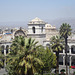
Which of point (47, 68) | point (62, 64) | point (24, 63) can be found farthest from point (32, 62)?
point (62, 64)

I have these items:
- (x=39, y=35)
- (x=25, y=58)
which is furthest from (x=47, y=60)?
(x=25, y=58)

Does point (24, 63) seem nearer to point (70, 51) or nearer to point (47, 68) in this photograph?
point (47, 68)

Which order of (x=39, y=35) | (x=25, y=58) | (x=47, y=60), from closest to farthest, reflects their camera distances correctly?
1. (x=25, y=58)
2. (x=47, y=60)
3. (x=39, y=35)

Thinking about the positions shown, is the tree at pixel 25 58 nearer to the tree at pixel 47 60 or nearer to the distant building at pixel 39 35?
the tree at pixel 47 60

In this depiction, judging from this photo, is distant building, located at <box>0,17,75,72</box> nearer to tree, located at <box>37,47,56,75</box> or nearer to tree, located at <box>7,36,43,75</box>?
tree, located at <box>37,47,56,75</box>

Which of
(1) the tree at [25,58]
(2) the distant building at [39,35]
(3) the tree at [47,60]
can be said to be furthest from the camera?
(2) the distant building at [39,35]

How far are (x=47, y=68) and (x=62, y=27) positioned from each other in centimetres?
1275

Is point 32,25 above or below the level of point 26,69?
above

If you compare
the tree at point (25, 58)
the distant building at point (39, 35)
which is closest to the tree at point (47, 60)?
the tree at point (25, 58)

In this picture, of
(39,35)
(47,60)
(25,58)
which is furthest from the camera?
(39,35)

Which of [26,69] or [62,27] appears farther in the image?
[62,27]

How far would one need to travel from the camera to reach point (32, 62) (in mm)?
23875

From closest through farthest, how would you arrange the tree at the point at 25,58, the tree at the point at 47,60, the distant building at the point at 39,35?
the tree at the point at 25,58, the tree at the point at 47,60, the distant building at the point at 39,35

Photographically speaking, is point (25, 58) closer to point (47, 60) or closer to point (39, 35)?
point (47, 60)
